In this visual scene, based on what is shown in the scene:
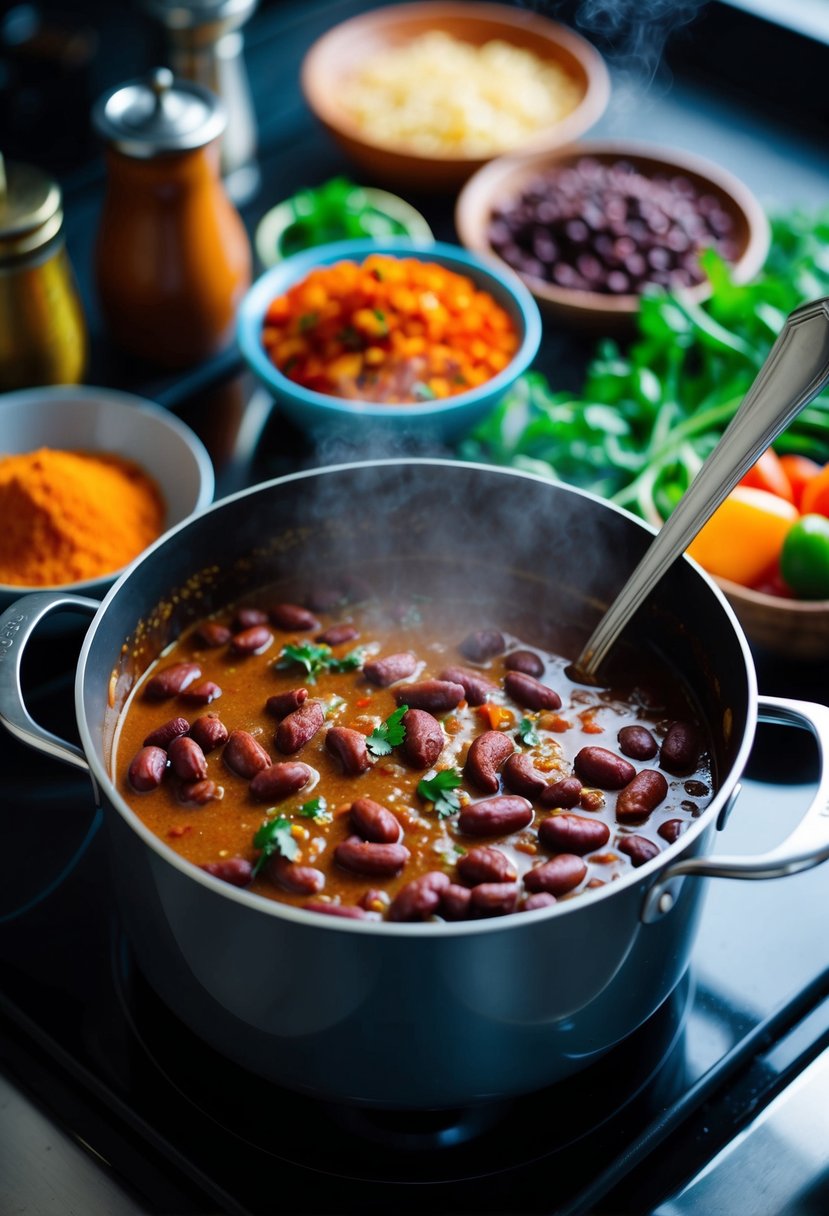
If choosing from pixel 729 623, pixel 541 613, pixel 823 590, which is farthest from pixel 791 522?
pixel 729 623

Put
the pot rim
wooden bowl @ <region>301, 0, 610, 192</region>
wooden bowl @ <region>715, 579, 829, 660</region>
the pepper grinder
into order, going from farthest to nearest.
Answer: wooden bowl @ <region>301, 0, 610, 192</region>, the pepper grinder, wooden bowl @ <region>715, 579, 829, 660</region>, the pot rim

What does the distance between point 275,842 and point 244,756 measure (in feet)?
0.40

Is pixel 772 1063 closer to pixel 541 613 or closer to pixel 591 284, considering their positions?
pixel 541 613

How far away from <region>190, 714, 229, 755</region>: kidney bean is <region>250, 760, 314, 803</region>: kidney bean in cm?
7

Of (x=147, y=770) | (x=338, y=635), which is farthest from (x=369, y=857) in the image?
(x=338, y=635)

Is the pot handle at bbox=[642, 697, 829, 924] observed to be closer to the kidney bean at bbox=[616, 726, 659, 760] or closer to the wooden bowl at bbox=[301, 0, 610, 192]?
the kidney bean at bbox=[616, 726, 659, 760]

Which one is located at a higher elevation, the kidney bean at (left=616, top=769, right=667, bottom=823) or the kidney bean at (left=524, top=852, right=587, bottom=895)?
the kidney bean at (left=616, top=769, right=667, bottom=823)

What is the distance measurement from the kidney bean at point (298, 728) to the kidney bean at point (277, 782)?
0.12 ft

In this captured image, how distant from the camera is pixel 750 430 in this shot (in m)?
1.10

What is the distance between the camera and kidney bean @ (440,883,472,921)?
991 millimetres

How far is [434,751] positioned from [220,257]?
102cm

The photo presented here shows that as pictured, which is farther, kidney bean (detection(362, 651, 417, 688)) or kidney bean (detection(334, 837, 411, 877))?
kidney bean (detection(362, 651, 417, 688))

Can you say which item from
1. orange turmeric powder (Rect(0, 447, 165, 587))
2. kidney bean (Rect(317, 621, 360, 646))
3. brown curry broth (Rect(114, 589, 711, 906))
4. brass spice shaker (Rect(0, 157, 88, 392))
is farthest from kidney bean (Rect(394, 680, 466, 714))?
brass spice shaker (Rect(0, 157, 88, 392))

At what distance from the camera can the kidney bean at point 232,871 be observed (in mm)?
1023
